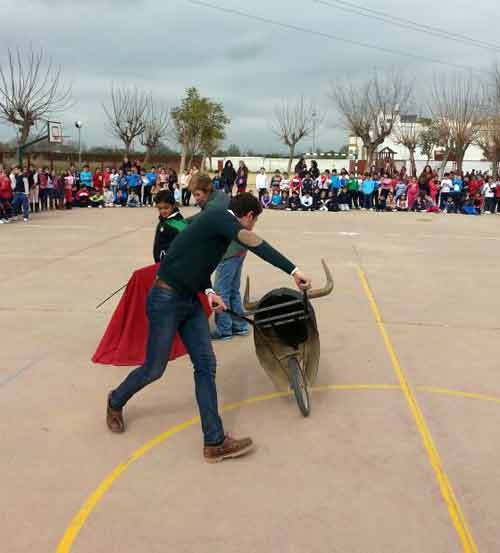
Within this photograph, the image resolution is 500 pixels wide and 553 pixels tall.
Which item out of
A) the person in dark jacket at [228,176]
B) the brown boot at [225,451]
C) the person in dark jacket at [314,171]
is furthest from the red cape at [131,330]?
the person in dark jacket at [314,171]

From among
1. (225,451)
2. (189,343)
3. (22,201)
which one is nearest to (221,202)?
(189,343)

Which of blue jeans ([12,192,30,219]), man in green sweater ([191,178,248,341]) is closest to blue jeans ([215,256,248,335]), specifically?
man in green sweater ([191,178,248,341])

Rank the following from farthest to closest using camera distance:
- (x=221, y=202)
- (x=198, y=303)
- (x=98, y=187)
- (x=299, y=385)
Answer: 1. (x=98, y=187)
2. (x=221, y=202)
3. (x=299, y=385)
4. (x=198, y=303)

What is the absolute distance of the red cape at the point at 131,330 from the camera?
511 centimetres

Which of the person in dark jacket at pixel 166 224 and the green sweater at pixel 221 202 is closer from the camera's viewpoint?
the green sweater at pixel 221 202

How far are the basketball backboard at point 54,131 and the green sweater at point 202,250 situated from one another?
22177 millimetres

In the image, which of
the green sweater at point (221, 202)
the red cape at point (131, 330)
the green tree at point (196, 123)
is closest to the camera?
the green sweater at point (221, 202)

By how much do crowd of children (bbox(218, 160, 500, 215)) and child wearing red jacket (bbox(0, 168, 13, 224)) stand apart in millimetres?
8777

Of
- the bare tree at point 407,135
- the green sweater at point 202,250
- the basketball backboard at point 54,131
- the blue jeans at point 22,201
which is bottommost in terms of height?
the blue jeans at point 22,201

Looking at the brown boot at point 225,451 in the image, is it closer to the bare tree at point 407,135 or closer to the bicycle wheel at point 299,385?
the bicycle wheel at point 299,385

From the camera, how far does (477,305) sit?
7.69 m

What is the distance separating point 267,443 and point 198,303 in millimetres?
1047

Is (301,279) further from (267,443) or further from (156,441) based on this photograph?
(156,441)

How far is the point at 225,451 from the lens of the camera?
3643 millimetres
